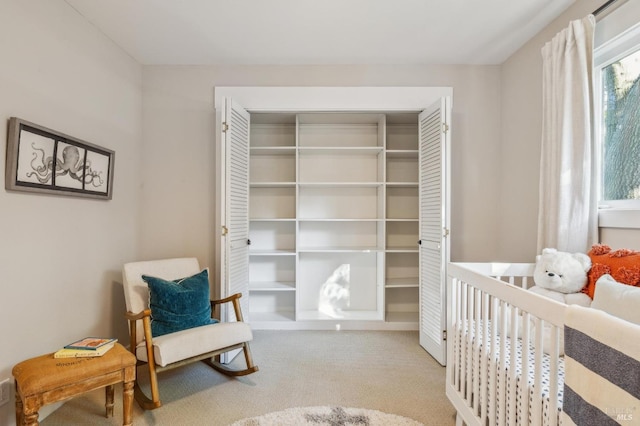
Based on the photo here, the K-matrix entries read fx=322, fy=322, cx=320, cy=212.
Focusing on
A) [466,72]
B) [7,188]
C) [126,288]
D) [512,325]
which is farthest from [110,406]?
[466,72]

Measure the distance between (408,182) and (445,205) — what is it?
822 millimetres

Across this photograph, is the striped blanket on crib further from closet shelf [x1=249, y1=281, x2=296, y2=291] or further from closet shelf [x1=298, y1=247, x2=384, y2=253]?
closet shelf [x1=249, y1=281, x2=296, y2=291]

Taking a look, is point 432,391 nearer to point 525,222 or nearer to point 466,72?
point 525,222

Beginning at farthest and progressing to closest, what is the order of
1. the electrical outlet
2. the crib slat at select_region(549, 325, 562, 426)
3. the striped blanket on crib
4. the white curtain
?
the white curtain → the electrical outlet → the crib slat at select_region(549, 325, 562, 426) → the striped blanket on crib

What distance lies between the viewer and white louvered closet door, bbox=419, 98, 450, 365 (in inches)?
98.2

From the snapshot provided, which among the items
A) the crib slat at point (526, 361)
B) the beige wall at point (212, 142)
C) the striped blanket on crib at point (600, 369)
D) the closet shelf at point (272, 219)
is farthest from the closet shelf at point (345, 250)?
the striped blanket on crib at point (600, 369)

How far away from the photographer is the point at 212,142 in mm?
2947

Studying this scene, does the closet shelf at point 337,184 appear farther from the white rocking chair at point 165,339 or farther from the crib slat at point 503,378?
the crib slat at point 503,378

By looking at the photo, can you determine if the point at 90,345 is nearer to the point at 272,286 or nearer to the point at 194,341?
the point at 194,341

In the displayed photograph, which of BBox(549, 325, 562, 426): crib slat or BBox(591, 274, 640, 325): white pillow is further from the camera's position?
BBox(591, 274, 640, 325): white pillow

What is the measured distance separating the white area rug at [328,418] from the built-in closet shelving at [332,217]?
→ 1.49 m

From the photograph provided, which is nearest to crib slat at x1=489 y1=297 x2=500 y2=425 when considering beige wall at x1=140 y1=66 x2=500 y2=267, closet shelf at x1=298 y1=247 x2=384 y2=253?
beige wall at x1=140 y1=66 x2=500 y2=267

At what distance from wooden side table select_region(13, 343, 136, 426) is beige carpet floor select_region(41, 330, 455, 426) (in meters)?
0.37

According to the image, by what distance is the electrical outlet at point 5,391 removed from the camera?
63.6 inches
